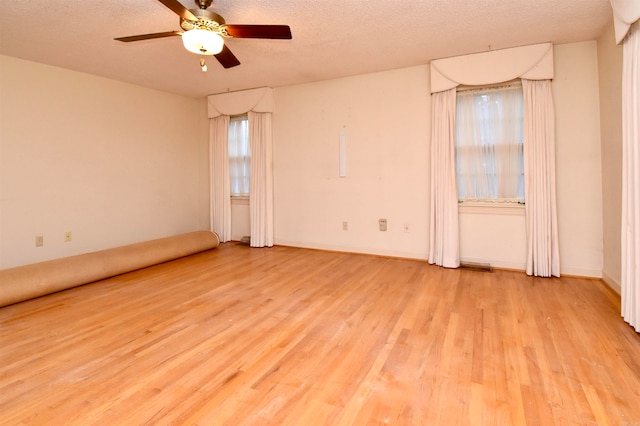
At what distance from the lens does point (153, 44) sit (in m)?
3.54

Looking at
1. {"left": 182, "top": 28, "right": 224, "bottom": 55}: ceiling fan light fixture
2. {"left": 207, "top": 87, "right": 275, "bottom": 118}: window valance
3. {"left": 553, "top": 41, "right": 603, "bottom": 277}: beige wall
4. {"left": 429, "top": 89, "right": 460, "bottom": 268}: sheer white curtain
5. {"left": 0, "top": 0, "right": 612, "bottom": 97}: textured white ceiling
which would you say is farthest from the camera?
{"left": 207, "top": 87, "right": 275, "bottom": 118}: window valance

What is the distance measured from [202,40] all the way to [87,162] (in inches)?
120

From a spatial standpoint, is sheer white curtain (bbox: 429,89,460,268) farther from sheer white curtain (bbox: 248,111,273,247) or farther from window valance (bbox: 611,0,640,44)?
sheer white curtain (bbox: 248,111,273,247)

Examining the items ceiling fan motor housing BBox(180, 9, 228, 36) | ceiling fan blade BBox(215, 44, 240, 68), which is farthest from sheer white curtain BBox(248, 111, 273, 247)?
ceiling fan motor housing BBox(180, 9, 228, 36)

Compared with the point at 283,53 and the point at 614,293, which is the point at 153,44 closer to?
the point at 283,53

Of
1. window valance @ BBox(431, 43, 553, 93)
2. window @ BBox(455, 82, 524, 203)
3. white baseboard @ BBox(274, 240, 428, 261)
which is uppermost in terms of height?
window valance @ BBox(431, 43, 553, 93)

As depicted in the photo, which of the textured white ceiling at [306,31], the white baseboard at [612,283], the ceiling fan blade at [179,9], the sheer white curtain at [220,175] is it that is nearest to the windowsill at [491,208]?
the white baseboard at [612,283]

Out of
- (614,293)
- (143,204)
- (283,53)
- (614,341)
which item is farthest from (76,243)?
(614,293)

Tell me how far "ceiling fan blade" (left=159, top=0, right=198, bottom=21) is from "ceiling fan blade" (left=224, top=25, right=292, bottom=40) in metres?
0.27

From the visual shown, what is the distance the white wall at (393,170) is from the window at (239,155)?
62cm

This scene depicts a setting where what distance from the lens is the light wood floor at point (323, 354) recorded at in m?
1.59

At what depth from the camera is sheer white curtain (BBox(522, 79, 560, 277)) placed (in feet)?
12.0

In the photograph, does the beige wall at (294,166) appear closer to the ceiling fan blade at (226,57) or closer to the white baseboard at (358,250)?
the white baseboard at (358,250)

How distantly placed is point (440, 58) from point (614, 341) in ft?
11.1
